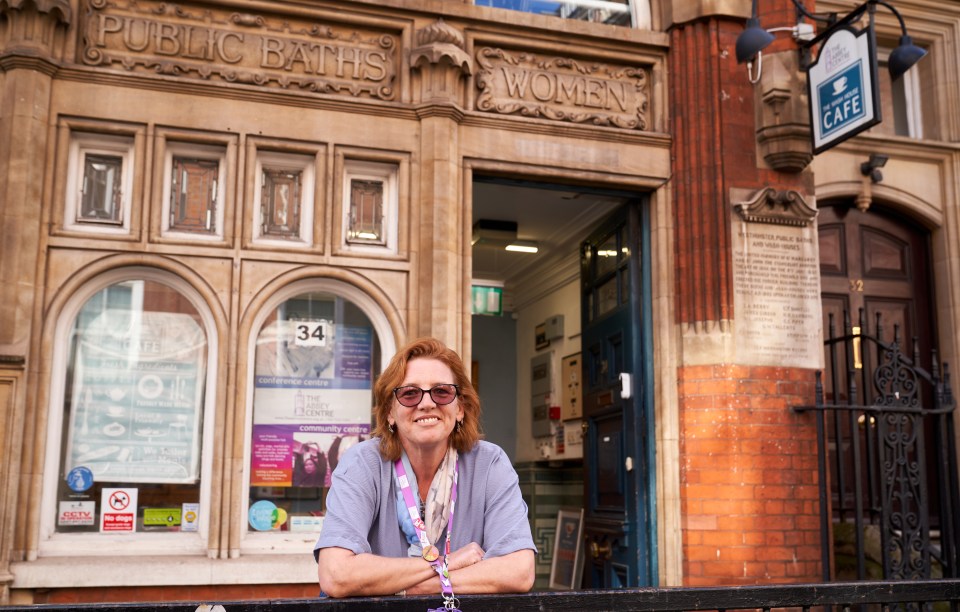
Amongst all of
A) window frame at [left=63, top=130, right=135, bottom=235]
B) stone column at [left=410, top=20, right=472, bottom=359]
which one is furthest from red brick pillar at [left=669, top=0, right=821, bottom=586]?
window frame at [left=63, top=130, right=135, bottom=235]

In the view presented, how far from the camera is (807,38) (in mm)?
7793

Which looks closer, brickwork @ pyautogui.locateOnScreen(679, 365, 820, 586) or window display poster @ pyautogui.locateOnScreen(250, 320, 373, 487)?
window display poster @ pyautogui.locateOnScreen(250, 320, 373, 487)

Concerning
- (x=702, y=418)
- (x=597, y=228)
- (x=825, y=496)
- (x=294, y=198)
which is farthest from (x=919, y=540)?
(x=294, y=198)

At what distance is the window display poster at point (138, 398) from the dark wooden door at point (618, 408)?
3438mm

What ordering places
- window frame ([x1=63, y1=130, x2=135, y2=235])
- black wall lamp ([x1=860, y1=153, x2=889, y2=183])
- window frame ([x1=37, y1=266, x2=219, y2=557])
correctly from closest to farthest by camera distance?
window frame ([x1=37, y1=266, x2=219, y2=557]) → window frame ([x1=63, y1=130, x2=135, y2=235]) → black wall lamp ([x1=860, y1=153, x2=889, y2=183])

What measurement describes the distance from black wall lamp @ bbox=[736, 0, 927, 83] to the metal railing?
522cm

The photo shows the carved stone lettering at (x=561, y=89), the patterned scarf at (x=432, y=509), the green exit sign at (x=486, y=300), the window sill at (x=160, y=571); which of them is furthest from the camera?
the green exit sign at (x=486, y=300)

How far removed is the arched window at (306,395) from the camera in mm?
7051

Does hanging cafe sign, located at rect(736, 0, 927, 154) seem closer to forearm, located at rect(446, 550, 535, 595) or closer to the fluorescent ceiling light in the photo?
the fluorescent ceiling light

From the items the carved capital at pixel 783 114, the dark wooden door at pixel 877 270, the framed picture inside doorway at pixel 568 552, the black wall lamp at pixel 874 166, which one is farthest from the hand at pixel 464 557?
the framed picture inside doorway at pixel 568 552

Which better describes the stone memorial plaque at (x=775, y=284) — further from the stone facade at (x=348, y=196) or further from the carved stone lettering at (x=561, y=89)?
the carved stone lettering at (x=561, y=89)

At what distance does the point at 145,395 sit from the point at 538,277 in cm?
657

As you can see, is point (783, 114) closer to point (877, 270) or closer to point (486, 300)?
point (877, 270)

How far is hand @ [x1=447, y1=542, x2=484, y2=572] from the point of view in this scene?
10.00ft
